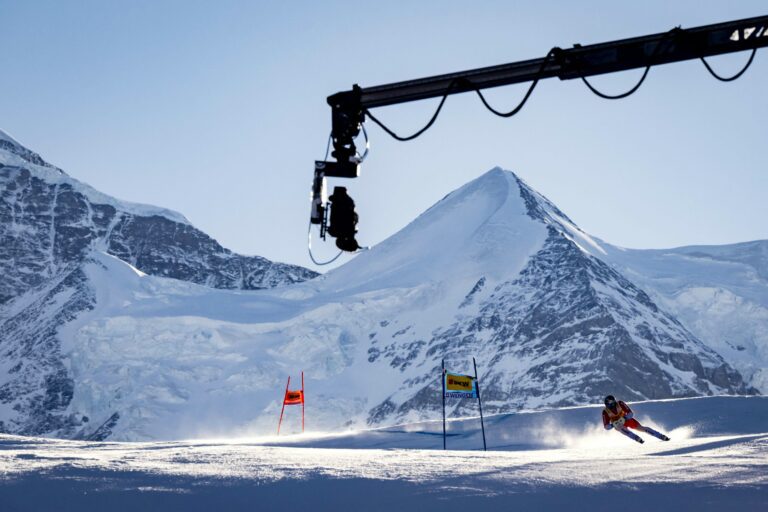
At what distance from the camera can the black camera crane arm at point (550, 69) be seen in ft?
41.1

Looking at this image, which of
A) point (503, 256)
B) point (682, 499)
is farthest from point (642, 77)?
point (503, 256)

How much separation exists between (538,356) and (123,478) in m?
147

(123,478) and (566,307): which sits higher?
(566,307)

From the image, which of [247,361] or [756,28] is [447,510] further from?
[247,361]

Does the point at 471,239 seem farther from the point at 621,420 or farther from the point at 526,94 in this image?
the point at 526,94

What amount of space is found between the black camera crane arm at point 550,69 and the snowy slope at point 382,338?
99.5 meters

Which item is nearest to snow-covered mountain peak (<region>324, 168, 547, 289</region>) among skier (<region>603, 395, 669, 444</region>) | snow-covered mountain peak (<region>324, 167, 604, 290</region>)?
snow-covered mountain peak (<region>324, 167, 604, 290</region>)

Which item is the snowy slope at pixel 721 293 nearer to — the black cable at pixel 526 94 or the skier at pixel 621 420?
the skier at pixel 621 420

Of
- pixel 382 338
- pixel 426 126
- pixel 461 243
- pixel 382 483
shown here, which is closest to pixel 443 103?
pixel 426 126

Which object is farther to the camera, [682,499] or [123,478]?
[123,478]

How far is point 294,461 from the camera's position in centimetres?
1211

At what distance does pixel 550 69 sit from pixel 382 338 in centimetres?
13276

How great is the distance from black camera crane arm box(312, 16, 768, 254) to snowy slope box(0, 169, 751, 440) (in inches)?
3916

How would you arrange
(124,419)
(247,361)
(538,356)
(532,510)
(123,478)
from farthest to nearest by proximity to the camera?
(538,356) < (247,361) < (124,419) < (123,478) < (532,510)
